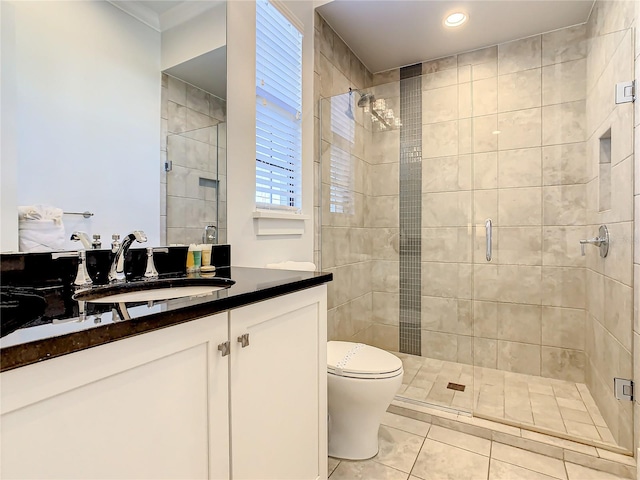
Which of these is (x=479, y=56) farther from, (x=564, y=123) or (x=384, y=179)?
(x=384, y=179)

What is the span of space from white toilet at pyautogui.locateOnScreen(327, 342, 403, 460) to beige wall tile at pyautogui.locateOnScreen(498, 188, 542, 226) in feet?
5.19

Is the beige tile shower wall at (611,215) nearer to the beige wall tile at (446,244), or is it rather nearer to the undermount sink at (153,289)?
the beige wall tile at (446,244)

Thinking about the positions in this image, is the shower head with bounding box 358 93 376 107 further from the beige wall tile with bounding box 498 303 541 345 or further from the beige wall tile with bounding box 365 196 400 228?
the beige wall tile with bounding box 498 303 541 345

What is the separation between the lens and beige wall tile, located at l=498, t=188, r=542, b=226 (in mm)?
2477

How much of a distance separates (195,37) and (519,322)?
278cm

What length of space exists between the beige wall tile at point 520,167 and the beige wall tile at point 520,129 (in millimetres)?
50

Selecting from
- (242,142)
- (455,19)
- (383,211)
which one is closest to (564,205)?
(383,211)

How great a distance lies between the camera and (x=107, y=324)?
586 mm

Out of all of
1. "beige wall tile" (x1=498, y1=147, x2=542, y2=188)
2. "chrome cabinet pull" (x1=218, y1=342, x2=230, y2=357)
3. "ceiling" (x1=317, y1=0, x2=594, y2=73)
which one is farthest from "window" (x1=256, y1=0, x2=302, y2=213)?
"beige wall tile" (x1=498, y1=147, x2=542, y2=188)

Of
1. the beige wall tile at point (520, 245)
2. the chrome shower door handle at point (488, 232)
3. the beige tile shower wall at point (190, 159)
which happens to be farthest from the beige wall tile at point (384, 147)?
the beige tile shower wall at point (190, 159)

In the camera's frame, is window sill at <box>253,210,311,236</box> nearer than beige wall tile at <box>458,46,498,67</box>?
Yes

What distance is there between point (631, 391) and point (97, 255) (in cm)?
234

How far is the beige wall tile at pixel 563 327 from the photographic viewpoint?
7.73ft

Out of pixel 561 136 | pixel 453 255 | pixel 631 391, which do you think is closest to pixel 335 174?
pixel 453 255
